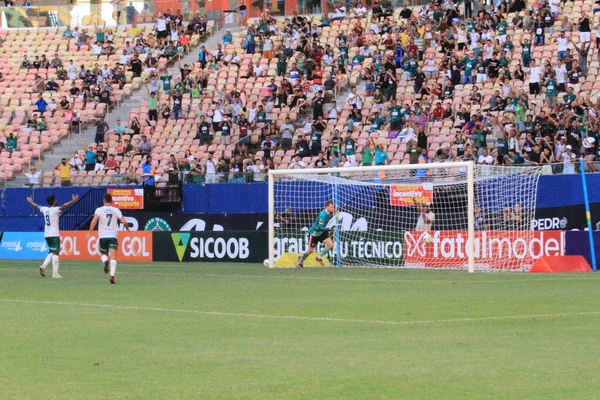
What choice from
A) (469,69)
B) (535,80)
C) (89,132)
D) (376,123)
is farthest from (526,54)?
(89,132)

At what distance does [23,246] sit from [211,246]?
7.67 metres

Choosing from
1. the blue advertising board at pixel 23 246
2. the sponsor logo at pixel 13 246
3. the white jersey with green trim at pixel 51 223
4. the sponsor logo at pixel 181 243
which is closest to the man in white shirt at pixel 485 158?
the sponsor logo at pixel 181 243

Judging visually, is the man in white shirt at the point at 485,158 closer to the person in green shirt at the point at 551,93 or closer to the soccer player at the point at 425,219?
the soccer player at the point at 425,219

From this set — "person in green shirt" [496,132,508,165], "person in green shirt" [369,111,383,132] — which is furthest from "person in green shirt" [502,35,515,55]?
"person in green shirt" [496,132,508,165]

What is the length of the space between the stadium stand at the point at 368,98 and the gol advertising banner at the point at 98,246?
3.45m

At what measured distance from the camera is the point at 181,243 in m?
36.4

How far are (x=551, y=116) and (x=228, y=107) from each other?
14.0 meters

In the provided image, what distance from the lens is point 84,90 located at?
165 ft

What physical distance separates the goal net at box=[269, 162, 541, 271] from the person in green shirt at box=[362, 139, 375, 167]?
1.83 metres

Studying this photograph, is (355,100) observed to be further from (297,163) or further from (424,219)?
(424,219)

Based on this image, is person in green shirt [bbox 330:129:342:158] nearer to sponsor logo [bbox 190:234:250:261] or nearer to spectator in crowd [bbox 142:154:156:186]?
sponsor logo [bbox 190:234:250:261]

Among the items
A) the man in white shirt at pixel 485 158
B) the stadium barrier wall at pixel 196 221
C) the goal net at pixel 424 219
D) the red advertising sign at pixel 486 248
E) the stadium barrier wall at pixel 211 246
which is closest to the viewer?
the red advertising sign at pixel 486 248

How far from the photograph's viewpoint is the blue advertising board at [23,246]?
39047 mm

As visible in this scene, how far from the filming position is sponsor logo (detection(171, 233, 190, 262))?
119 ft
